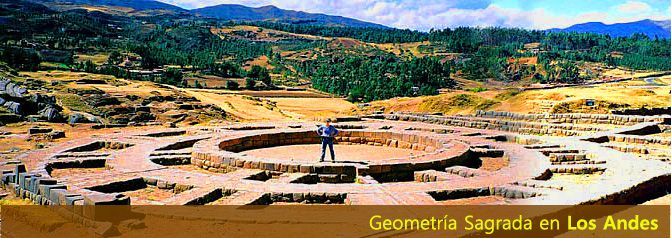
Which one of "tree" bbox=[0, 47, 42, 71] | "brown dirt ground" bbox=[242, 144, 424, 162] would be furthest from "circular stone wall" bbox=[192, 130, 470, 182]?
"tree" bbox=[0, 47, 42, 71]

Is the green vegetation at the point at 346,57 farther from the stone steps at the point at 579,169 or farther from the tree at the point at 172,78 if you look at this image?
the stone steps at the point at 579,169

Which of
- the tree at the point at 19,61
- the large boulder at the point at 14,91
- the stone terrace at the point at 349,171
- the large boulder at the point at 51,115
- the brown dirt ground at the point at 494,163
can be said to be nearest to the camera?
the stone terrace at the point at 349,171

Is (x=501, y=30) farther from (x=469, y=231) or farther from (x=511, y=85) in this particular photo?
(x=469, y=231)

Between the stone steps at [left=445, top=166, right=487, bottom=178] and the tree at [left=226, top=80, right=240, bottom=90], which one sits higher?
the stone steps at [left=445, top=166, right=487, bottom=178]

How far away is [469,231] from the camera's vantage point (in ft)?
29.7

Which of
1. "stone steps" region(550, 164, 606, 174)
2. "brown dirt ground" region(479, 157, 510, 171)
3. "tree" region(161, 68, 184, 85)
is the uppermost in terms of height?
"stone steps" region(550, 164, 606, 174)

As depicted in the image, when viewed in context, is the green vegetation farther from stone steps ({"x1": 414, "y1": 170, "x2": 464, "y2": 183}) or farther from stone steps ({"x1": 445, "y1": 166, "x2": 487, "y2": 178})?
stone steps ({"x1": 414, "y1": 170, "x2": 464, "y2": 183})

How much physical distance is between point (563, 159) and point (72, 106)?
93.6 feet

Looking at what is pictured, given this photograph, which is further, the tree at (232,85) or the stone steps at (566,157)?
the tree at (232,85)

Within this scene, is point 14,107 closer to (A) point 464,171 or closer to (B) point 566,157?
(A) point 464,171

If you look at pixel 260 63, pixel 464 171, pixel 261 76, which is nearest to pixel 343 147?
pixel 464 171

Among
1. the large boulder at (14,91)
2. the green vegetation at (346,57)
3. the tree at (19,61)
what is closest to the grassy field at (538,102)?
the green vegetation at (346,57)

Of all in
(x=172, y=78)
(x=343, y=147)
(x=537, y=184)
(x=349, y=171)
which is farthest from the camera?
(x=172, y=78)

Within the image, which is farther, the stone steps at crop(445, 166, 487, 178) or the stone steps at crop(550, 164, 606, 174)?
the stone steps at crop(550, 164, 606, 174)
